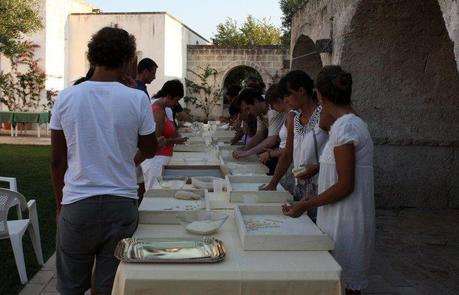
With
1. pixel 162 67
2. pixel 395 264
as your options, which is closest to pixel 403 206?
pixel 395 264

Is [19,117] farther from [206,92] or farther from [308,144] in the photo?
[308,144]

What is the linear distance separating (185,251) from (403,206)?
17.1 feet

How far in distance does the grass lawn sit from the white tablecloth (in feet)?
7.54

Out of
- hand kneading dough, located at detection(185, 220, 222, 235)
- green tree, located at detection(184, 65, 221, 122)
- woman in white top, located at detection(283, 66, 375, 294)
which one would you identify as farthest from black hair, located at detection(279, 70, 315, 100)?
green tree, located at detection(184, 65, 221, 122)

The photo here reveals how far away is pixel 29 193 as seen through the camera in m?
7.39

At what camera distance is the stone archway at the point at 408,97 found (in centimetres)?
580

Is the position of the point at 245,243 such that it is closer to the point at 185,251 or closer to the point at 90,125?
the point at 185,251

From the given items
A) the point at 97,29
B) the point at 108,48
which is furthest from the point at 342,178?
the point at 97,29

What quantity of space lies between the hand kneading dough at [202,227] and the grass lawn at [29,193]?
1992 mm

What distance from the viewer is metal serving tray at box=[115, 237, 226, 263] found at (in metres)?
1.95

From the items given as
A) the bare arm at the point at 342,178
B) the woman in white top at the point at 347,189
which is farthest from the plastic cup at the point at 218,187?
the bare arm at the point at 342,178

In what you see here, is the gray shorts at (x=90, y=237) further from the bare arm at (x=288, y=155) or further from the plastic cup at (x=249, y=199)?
the bare arm at (x=288, y=155)

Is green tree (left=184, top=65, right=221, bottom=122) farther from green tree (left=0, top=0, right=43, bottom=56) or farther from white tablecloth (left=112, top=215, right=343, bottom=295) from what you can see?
white tablecloth (left=112, top=215, right=343, bottom=295)

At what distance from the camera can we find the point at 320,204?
2.50 m
